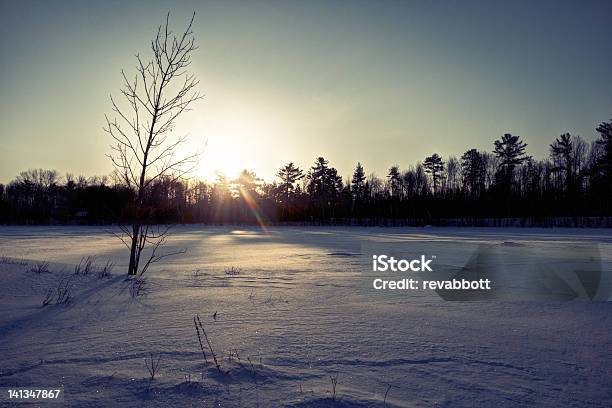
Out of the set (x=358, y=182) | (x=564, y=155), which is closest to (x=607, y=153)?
(x=564, y=155)

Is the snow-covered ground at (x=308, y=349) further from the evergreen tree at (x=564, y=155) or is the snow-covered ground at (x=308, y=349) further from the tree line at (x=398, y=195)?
the evergreen tree at (x=564, y=155)

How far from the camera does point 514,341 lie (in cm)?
291

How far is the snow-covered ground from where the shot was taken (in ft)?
6.58

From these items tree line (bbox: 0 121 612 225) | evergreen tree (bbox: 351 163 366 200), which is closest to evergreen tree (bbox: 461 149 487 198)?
tree line (bbox: 0 121 612 225)

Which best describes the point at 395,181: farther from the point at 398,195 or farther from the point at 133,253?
the point at 133,253

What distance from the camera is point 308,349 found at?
2711 millimetres

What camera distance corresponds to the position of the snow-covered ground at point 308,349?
201cm

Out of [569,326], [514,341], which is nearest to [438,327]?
[514,341]

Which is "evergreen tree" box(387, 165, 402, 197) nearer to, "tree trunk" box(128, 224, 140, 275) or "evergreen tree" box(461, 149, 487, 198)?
"evergreen tree" box(461, 149, 487, 198)

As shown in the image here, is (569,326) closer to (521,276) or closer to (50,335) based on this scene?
(521,276)

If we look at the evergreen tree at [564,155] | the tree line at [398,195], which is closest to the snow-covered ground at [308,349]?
the tree line at [398,195]

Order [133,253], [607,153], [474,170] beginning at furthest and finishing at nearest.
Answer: [474,170], [607,153], [133,253]

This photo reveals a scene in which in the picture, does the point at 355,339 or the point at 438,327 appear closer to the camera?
the point at 355,339

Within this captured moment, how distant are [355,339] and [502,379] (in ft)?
3.75
